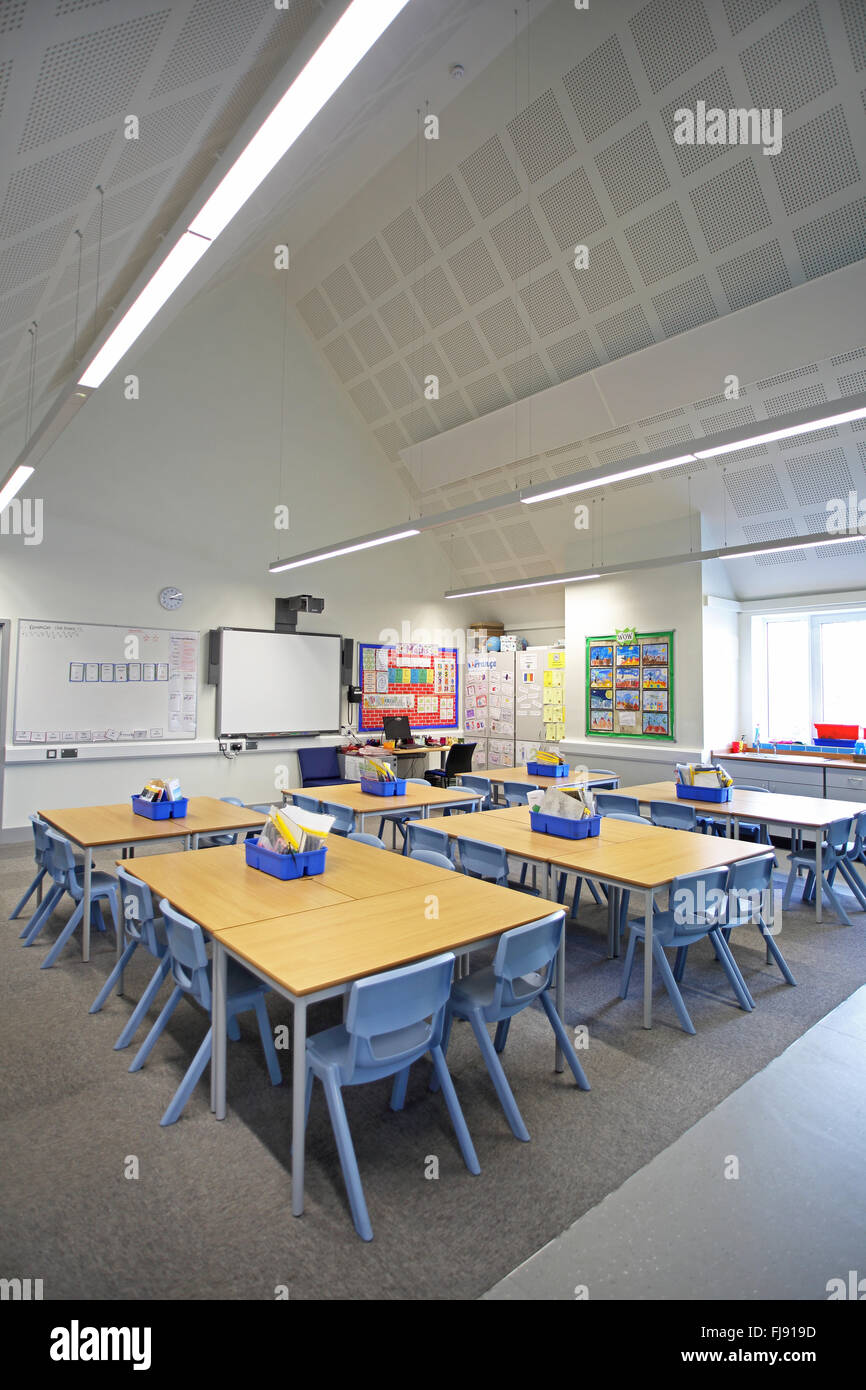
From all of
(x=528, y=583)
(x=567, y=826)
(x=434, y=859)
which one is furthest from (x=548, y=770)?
(x=434, y=859)

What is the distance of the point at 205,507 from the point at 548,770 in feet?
16.1

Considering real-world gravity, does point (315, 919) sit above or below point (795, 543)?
below

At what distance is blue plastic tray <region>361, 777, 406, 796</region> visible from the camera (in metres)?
5.73

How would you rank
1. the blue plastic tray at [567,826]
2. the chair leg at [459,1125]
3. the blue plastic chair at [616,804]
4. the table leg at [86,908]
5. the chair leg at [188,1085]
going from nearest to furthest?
the chair leg at [459,1125] < the chair leg at [188,1085] < the table leg at [86,908] < the blue plastic tray at [567,826] < the blue plastic chair at [616,804]

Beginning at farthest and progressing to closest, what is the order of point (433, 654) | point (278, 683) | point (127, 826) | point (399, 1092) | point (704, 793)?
1. point (433, 654)
2. point (278, 683)
3. point (704, 793)
4. point (127, 826)
5. point (399, 1092)

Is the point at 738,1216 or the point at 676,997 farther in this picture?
the point at 676,997

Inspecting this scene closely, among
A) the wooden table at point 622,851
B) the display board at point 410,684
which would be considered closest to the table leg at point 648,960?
the wooden table at point 622,851

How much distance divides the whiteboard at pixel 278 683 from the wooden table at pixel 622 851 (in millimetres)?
4191

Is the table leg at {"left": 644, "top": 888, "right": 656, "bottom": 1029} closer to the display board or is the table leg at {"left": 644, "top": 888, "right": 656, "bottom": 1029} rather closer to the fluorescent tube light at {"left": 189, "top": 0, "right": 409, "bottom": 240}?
the fluorescent tube light at {"left": 189, "top": 0, "right": 409, "bottom": 240}

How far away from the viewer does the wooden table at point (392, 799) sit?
5.30 metres

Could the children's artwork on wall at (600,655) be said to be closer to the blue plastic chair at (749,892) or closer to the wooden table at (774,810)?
the wooden table at (774,810)

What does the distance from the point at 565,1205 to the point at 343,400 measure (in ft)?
29.5

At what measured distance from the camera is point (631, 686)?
8.23 metres

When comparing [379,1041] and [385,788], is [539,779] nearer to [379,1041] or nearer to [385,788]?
[385,788]
